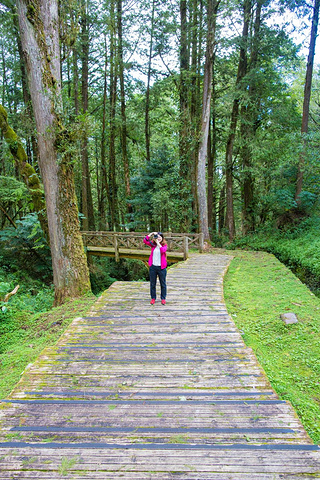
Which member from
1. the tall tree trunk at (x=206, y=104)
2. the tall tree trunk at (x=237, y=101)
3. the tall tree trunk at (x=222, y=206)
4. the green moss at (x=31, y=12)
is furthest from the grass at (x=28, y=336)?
the tall tree trunk at (x=222, y=206)

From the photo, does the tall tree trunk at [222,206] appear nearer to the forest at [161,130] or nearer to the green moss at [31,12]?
the forest at [161,130]

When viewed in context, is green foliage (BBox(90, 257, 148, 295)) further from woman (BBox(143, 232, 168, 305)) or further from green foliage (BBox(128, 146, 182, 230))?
woman (BBox(143, 232, 168, 305))

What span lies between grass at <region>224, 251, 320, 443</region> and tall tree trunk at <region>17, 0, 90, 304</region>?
4.43m

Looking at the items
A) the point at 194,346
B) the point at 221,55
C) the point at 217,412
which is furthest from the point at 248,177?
the point at 217,412

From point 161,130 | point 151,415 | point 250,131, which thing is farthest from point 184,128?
point 151,415

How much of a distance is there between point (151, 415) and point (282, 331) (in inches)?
157

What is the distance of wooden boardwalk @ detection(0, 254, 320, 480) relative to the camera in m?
2.12

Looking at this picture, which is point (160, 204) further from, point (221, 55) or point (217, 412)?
point (217, 412)

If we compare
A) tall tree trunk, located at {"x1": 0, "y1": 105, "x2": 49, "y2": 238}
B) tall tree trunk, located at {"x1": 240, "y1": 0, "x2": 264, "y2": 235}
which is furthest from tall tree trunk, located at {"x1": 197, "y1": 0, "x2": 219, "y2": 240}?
tall tree trunk, located at {"x1": 0, "y1": 105, "x2": 49, "y2": 238}

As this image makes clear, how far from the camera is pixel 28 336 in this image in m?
5.54

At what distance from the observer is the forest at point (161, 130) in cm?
728

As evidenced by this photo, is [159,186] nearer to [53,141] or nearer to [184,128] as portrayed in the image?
[184,128]

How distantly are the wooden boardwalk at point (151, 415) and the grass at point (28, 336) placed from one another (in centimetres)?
73

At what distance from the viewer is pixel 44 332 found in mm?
5492
